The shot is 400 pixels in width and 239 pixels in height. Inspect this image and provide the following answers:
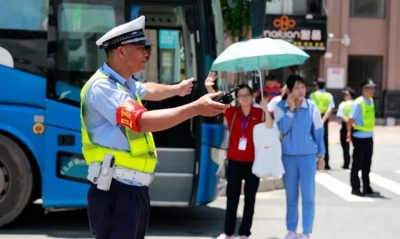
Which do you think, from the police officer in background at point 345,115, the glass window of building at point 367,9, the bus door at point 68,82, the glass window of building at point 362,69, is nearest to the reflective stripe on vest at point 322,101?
the police officer in background at point 345,115

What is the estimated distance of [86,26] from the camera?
841 cm

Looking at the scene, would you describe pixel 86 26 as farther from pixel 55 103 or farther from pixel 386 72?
pixel 386 72

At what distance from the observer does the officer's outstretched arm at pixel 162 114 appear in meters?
3.72

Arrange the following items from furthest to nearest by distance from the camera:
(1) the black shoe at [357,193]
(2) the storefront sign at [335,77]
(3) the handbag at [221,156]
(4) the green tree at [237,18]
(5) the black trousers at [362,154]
Result: (2) the storefront sign at [335,77]
(4) the green tree at [237,18]
(1) the black shoe at [357,193]
(5) the black trousers at [362,154]
(3) the handbag at [221,156]

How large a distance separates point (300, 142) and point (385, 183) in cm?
632

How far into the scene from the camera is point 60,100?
8367 mm

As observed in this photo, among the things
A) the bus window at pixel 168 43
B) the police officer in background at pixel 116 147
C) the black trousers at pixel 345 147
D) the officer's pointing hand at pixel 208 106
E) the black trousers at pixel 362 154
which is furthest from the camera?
the black trousers at pixel 345 147

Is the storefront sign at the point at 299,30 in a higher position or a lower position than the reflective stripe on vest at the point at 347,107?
higher

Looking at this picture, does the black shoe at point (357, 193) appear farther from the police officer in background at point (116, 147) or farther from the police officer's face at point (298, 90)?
the police officer in background at point (116, 147)

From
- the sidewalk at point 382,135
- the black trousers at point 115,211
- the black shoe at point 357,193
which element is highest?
the black trousers at point 115,211

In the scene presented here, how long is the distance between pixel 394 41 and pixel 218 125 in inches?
962

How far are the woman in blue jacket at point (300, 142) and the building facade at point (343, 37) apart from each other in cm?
2297

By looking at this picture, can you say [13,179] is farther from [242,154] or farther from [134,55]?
[134,55]

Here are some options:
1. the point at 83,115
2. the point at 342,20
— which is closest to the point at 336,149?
the point at 342,20
